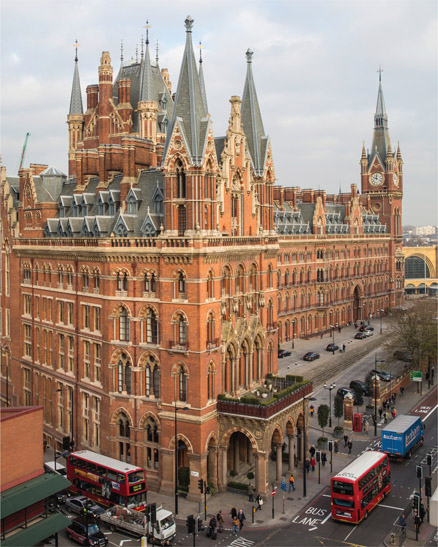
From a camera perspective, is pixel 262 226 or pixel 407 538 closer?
pixel 407 538

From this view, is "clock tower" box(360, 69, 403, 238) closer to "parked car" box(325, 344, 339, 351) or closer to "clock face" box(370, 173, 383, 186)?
"clock face" box(370, 173, 383, 186)

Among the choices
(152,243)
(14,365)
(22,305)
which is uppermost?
(152,243)

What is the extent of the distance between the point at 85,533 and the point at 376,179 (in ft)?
445

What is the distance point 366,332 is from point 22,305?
7362cm

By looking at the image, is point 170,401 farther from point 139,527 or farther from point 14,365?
point 14,365

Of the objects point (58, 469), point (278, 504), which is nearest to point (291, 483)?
point (278, 504)

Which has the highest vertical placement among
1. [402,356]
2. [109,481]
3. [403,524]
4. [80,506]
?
[402,356]

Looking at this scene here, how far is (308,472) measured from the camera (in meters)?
62.3

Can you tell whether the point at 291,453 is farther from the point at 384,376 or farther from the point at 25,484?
the point at 384,376

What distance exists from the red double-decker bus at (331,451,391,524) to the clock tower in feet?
390

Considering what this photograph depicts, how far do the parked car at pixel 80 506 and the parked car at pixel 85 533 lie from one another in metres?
2.86

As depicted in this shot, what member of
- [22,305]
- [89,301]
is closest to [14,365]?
[22,305]

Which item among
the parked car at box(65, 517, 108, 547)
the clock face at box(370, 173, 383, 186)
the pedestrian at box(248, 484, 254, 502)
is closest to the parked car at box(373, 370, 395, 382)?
the pedestrian at box(248, 484, 254, 502)

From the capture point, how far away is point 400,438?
2480 inches
